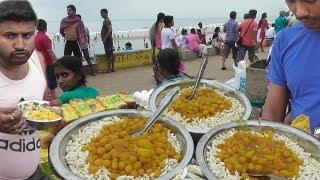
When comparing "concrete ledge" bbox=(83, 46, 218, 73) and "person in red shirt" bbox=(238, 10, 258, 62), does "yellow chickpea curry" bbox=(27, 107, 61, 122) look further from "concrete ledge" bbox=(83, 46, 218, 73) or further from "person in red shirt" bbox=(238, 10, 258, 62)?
"concrete ledge" bbox=(83, 46, 218, 73)

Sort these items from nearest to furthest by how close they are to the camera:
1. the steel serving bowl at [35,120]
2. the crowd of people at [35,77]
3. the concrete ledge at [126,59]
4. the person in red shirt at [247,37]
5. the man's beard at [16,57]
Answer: the steel serving bowl at [35,120] < the crowd of people at [35,77] < the man's beard at [16,57] < the person in red shirt at [247,37] < the concrete ledge at [126,59]

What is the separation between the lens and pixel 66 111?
2.90 meters

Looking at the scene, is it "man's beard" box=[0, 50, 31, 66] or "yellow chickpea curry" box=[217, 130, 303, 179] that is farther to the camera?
"man's beard" box=[0, 50, 31, 66]

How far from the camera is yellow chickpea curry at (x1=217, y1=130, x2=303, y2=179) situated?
4.77 ft

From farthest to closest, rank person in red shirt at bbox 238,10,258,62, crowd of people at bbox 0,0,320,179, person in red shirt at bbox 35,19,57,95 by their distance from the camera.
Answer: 1. person in red shirt at bbox 238,10,258,62
2. person in red shirt at bbox 35,19,57,95
3. crowd of people at bbox 0,0,320,179

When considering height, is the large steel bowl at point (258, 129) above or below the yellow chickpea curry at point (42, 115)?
below

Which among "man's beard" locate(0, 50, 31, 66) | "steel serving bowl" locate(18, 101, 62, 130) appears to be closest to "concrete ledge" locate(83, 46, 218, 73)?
"man's beard" locate(0, 50, 31, 66)

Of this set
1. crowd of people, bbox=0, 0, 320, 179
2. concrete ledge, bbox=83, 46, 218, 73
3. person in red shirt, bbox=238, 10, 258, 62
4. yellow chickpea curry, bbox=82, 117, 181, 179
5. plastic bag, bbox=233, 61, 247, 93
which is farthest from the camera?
concrete ledge, bbox=83, 46, 218, 73

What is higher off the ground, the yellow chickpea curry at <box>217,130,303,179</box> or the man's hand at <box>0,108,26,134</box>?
the man's hand at <box>0,108,26,134</box>

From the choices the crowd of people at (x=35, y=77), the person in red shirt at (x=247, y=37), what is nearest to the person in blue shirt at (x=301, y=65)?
the crowd of people at (x=35, y=77)

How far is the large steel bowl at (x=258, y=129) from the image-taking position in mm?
1530

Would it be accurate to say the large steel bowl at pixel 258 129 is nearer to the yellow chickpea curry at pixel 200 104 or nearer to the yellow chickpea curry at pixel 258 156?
the yellow chickpea curry at pixel 258 156

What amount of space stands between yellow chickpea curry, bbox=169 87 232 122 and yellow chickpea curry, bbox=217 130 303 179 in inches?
18.7

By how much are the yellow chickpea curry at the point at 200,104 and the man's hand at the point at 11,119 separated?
0.84 metres
